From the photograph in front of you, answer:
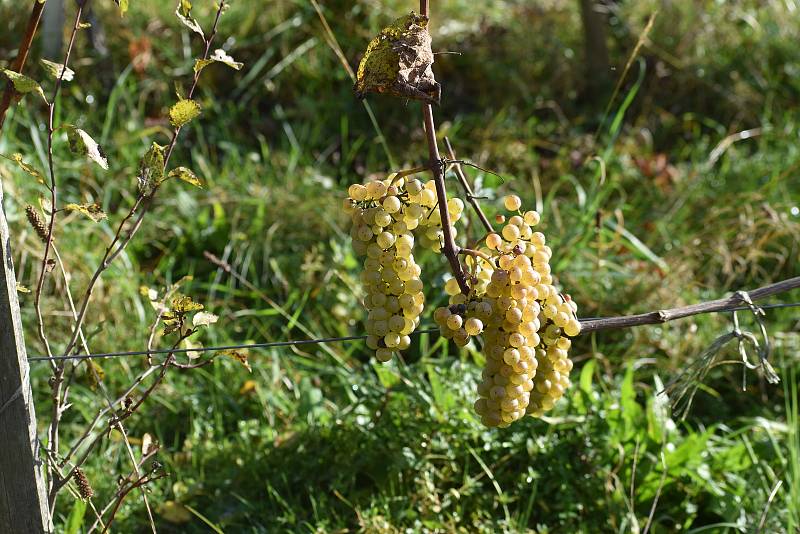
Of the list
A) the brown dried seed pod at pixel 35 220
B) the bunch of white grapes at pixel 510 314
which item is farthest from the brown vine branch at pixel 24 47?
the bunch of white grapes at pixel 510 314

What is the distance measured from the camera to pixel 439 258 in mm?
3047

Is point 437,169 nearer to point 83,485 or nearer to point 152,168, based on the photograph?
point 152,168

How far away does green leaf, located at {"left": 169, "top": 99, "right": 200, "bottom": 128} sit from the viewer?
1511 mm

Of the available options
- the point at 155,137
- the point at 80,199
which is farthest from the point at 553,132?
the point at 80,199

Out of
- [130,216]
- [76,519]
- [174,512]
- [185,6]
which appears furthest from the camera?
[174,512]

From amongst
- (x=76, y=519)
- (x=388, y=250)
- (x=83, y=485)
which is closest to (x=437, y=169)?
(x=388, y=250)

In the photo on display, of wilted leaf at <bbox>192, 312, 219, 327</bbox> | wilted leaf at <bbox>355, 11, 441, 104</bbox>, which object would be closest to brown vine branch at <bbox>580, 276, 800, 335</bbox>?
wilted leaf at <bbox>355, 11, 441, 104</bbox>

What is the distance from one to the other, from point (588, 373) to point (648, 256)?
2.68 ft

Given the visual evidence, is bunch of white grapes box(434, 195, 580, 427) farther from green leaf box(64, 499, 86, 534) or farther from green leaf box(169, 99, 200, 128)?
green leaf box(64, 499, 86, 534)

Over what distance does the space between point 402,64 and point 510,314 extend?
16.8 inches

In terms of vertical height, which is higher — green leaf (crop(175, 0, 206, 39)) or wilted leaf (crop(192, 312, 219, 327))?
green leaf (crop(175, 0, 206, 39))

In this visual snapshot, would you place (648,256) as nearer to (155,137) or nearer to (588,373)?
(588,373)

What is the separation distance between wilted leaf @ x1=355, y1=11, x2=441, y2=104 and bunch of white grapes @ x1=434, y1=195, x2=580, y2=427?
0.27 metres

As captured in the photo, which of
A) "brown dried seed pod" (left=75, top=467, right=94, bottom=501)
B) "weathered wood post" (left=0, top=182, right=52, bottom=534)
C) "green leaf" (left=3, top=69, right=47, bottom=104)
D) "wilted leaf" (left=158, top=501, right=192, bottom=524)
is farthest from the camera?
"wilted leaf" (left=158, top=501, right=192, bottom=524)
